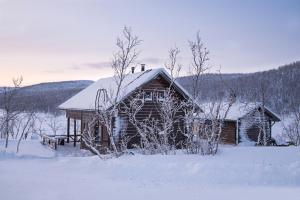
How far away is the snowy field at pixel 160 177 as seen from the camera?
10750 mm

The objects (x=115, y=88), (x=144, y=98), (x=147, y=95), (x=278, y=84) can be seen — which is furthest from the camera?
(x=278, y=84)

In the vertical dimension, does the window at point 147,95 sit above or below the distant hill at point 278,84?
below

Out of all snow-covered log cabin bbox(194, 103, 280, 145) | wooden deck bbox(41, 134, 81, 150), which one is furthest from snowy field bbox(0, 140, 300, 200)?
snow-covered log cabin bbox(194, 103, 280, 145)

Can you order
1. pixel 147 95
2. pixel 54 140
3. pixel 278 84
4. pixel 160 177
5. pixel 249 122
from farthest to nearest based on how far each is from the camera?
pixel 278 84
pixel 249 122
pixel 54 140
pixel 147 95
pixel 160 177

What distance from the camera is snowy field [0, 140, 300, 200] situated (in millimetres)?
10750

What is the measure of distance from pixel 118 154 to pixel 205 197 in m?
7.96

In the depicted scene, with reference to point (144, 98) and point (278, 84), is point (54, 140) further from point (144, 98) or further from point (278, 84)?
point (278, 84)

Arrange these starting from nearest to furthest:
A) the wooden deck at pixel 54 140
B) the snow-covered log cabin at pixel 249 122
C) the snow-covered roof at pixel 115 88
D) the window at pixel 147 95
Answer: the snow-covered roof at pixel 115 88 → the window at pixel 147 95 → the wooden deck at pixel 54 140 → the snow-covered log cabin at pixel 249 122

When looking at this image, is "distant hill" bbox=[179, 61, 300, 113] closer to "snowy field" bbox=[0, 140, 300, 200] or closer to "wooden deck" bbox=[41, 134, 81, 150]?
"wooden deck" bbox=[41, 134, 81, 150]

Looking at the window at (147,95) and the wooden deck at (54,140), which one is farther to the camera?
the wooden deck at (54,140)

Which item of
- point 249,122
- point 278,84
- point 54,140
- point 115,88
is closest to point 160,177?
point 115,88

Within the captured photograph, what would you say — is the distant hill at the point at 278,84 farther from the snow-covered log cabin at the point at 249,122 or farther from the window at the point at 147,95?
the window at the point at 147,95

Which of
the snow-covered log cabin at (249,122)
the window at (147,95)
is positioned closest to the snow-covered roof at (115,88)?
the window at (147,95)

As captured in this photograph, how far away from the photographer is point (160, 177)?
13.4m
